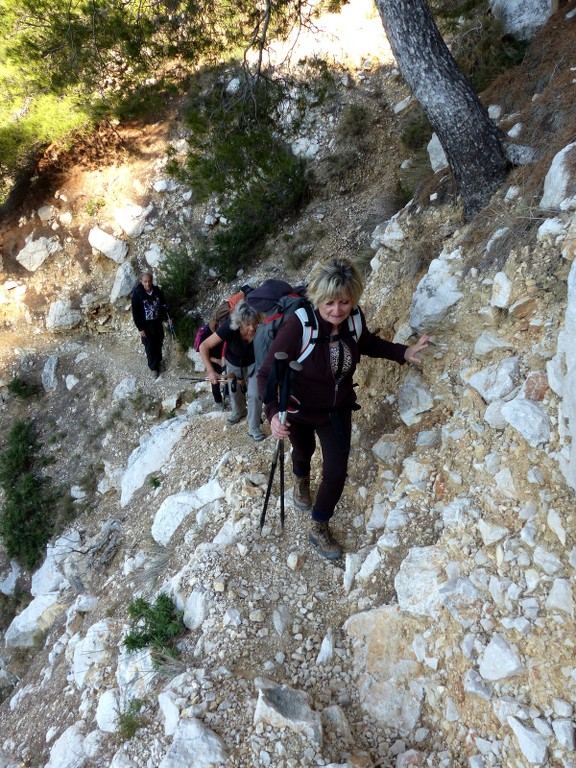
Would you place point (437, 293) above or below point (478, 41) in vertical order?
below

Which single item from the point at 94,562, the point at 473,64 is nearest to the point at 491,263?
the point at 473,64

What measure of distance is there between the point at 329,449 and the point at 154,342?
6089 millimetres

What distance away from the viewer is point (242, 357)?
4.98 m

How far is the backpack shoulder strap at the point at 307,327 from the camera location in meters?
2.94

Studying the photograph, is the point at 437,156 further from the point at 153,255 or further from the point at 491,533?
the point at 153,255

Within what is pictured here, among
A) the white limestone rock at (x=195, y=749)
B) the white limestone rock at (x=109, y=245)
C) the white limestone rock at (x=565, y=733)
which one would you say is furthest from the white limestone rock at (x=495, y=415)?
the white limestone rock at (x=109, y=245)

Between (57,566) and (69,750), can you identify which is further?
(57,566)

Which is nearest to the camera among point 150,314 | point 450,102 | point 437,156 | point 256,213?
point 450,102

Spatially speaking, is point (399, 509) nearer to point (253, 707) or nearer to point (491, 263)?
point (253, 707)

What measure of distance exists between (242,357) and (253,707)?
3.03 meters

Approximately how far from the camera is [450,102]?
430cm

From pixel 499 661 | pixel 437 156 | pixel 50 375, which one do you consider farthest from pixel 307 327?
pixel 50 375

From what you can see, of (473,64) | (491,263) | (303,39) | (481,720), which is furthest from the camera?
(303,39)

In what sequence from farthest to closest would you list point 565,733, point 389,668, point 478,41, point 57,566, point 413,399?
point 57,566 → point 478,41 → point 413,399 → point 389,668 → point 565,733
